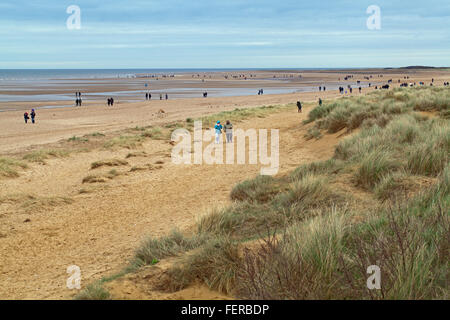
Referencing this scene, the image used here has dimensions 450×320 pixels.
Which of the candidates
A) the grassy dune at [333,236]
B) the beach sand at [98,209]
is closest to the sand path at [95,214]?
the beach sand at [98,209]

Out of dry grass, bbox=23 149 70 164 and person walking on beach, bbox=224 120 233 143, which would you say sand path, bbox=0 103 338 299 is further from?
person walking on beach, bbox=224 120 233 143

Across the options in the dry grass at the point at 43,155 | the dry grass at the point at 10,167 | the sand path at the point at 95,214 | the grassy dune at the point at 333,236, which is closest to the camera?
the grassy dune at the point at 333,236

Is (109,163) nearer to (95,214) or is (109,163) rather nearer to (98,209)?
(98,209)

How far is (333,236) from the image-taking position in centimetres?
479

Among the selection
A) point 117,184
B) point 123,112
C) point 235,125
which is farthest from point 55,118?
point 117,184

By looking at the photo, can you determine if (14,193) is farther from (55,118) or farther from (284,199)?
(55,118)

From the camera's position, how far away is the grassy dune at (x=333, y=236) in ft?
12.4

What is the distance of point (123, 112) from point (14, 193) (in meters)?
35.4

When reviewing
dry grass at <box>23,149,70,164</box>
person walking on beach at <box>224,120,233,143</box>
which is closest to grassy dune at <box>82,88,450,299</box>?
person walking on beach at <box>224,120,233,143</box>

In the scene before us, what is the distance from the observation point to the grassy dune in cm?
379

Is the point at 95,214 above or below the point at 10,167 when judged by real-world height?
below

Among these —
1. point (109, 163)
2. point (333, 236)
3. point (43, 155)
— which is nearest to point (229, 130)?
point (109, 163)

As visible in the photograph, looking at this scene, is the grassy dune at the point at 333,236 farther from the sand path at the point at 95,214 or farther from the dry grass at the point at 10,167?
the dry grass at the point at 10,167

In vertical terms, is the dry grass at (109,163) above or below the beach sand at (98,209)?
above
